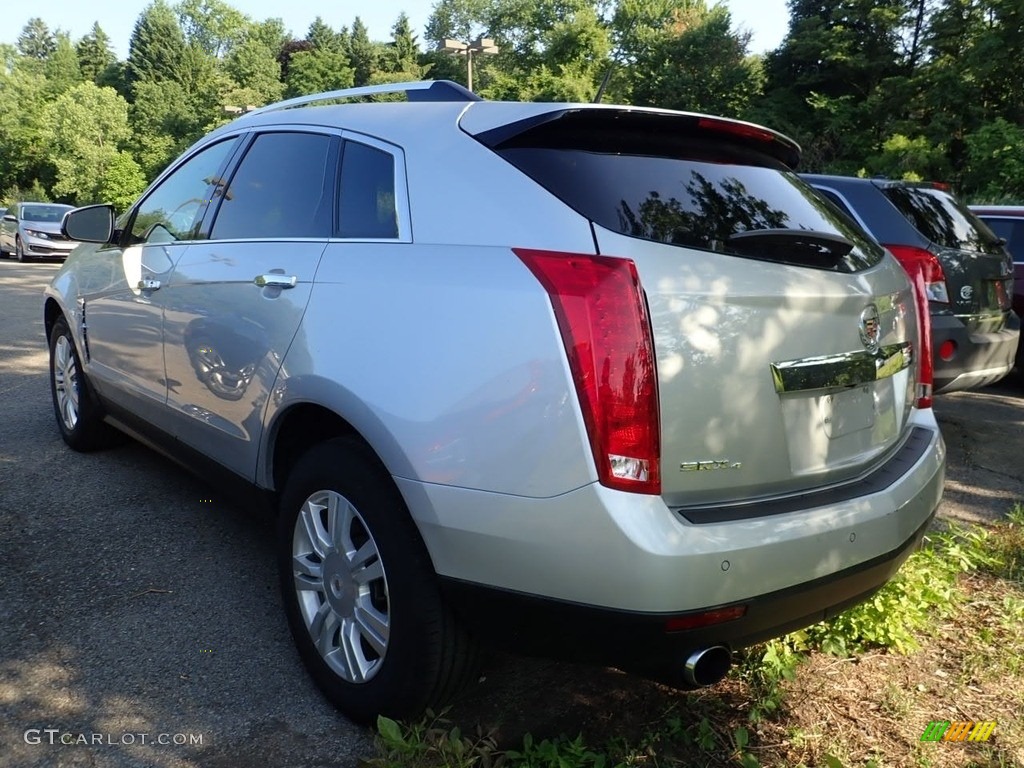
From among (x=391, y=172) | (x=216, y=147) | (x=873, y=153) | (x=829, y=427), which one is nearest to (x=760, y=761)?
(x=829, y=427)

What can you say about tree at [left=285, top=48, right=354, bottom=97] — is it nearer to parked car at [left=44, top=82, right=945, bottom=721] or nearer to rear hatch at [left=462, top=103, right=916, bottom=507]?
parked car at [left=44, top=82, right=945, bottom=721]

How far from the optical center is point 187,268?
11.4 feet

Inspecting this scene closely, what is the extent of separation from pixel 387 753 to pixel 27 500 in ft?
9.22

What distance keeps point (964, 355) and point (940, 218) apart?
96 cm

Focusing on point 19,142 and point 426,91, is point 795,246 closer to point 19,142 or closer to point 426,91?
point 426,91

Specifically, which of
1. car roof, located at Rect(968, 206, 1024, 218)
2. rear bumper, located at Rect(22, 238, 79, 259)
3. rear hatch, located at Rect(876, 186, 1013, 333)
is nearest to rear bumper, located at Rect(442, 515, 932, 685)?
rear hatch, located at Rect(876, 186, 1013, 333)

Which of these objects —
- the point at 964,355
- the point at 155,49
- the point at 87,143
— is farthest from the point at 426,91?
the point at 155,49

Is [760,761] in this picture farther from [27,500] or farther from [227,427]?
[27,500]

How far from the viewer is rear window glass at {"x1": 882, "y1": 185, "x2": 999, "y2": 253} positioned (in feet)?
18.2

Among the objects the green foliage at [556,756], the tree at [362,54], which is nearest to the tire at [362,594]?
the green foliage at [556,756]

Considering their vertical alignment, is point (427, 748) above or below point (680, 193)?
below

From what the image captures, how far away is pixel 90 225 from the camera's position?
14.8 ft

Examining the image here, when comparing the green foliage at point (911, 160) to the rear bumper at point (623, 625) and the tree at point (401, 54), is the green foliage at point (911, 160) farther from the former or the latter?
the tree at point (401, 54)

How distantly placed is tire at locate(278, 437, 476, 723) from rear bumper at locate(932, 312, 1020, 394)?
13.4ft
